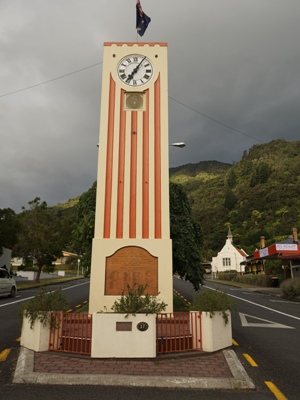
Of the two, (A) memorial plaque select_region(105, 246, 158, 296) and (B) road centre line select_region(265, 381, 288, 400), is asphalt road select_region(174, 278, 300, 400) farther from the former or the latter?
(A) memorial plaque select_region(105, 246, 158, 296)

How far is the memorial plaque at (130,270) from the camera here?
1143cm

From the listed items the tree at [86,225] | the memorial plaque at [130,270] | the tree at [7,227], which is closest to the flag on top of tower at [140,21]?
the tree at [86,225]

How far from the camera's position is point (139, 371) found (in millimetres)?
6594

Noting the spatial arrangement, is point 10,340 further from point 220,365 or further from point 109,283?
point 220,365

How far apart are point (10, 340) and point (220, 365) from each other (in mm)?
6115

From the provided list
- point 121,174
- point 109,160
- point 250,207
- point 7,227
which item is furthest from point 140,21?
point 250,207

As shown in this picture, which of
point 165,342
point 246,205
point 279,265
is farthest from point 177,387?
point 246,205

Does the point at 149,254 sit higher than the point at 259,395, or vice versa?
the point at 149,254

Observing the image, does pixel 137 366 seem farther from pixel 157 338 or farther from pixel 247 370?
pixel 247 370

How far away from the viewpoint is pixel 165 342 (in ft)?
26.4

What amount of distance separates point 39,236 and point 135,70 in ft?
99.4

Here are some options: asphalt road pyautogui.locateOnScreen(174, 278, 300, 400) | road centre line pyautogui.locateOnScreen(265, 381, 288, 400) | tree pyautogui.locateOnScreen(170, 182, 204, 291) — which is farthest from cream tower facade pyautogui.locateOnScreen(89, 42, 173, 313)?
road centre line pyautogui.locateOnScreen(265, 381, 288, 400)

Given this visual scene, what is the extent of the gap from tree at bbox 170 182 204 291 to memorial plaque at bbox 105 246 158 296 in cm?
395

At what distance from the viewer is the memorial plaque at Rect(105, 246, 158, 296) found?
37.5ft
